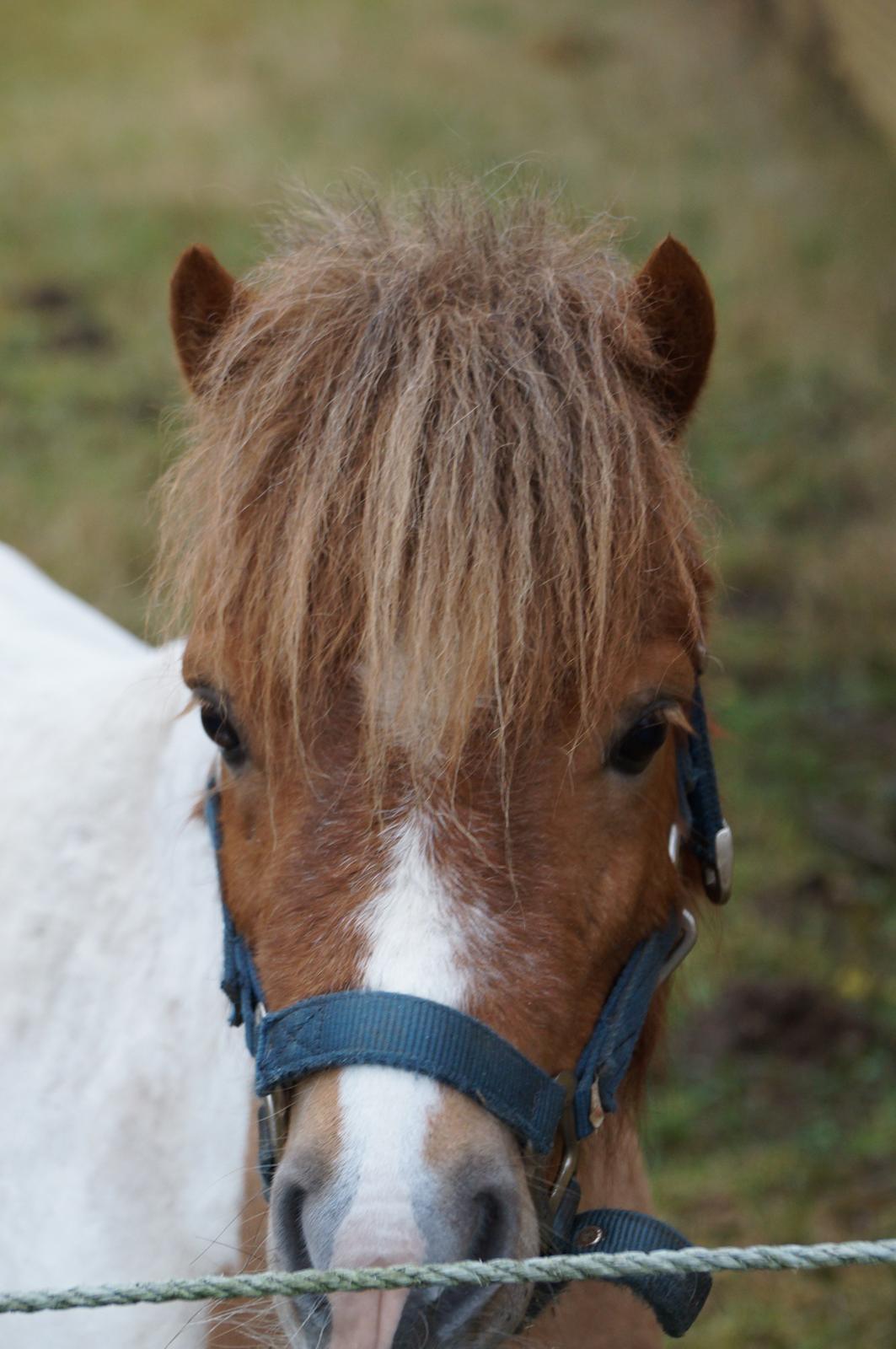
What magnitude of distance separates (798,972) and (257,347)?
112 inches

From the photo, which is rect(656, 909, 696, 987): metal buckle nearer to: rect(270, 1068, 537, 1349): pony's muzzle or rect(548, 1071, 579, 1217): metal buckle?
rect(548, 1071, 579, 1217): metal buckle

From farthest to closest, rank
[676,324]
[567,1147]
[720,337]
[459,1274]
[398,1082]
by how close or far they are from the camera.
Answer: [720,337] < [676,324] < [567,1147] < [398,1082] < [459,1274]

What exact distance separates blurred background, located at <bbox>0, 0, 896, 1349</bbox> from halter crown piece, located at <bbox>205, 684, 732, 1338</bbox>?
15.2 inches

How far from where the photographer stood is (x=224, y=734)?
159cm

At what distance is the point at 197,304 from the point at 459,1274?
51.8 inches

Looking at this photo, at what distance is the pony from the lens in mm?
1307

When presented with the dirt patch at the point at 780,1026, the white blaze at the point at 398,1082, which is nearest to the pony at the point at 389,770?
the white blaze at the point at 398,1082

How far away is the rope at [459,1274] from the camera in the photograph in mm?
1139

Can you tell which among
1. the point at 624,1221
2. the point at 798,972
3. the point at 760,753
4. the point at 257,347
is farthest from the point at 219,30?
the point at 624,1221

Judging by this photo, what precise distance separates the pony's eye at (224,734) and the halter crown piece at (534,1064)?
5.7 inches

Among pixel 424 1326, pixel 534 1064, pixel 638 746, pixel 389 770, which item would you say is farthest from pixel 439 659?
pixel 424 1326

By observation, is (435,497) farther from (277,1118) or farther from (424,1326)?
(424,1326)

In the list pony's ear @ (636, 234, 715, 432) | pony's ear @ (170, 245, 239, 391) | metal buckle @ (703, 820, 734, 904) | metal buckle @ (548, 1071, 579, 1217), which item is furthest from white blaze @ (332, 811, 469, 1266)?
pony's ear @ (170, 245, 239, 391)

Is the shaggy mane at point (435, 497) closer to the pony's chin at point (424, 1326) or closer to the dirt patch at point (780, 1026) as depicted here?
the pony's chin at point (424, 1326)
